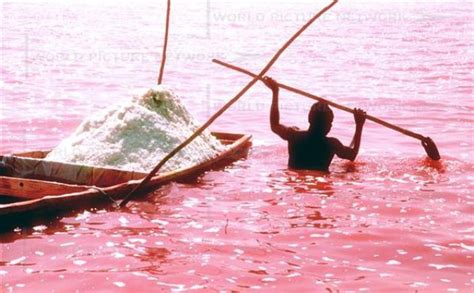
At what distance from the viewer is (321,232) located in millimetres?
5578

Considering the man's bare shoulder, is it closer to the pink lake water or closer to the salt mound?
the pink lake water

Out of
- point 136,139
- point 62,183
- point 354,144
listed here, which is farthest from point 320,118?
point 62,183

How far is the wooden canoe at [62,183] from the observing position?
17.4ft

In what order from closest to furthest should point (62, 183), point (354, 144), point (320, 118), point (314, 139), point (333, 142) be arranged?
point (62, 183) → point (320, 118) → point (314, 139) → point (333, 142) → point (354, 144)

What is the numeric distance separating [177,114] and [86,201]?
84.3 inches

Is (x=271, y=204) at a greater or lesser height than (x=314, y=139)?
lesser

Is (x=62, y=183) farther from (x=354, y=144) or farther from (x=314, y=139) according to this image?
(x=354, y=144)

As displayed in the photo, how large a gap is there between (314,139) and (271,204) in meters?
1.23

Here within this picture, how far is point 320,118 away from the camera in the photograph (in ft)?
23.7

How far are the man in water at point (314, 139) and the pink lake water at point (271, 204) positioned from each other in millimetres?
175

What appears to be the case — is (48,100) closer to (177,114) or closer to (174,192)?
(177,114)

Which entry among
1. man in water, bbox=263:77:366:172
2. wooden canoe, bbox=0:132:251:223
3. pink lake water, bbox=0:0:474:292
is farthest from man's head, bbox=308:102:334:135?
wooden canoe, bbox=0:132:251:223

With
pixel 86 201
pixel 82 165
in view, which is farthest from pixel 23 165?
pixel 86 201

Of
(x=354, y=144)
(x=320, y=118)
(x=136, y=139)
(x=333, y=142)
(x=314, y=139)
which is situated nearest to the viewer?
(x=136, y=139)
